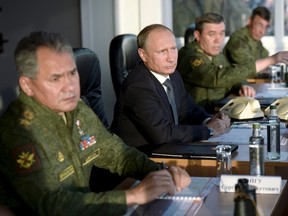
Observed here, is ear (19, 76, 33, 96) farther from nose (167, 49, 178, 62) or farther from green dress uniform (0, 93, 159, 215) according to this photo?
nose (167, 49, 178, 62)

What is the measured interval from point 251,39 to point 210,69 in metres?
2.04

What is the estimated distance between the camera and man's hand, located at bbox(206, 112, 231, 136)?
3406 mm

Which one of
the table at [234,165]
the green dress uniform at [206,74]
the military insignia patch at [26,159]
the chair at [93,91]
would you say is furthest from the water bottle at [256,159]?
the green dress uniform at [206,74]

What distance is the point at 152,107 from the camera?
331cm

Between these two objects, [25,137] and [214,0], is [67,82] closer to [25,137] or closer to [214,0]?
[25,137]

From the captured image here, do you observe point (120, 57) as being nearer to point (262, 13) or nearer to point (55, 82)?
point (55, 82)

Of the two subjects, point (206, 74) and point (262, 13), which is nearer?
point (206, 74)

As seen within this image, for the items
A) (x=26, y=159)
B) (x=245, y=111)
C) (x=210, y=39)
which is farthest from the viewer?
(x=210, y=39)

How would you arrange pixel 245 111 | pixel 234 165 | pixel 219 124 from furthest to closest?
pixel 245 111, pixel 219 124, pixel 234 165

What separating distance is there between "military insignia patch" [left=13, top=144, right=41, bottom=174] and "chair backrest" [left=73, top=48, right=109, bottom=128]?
122 cm


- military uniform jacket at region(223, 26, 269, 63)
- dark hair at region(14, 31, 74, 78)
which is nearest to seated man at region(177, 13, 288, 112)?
military uniform jacket at region(223, 26, 269, 63)

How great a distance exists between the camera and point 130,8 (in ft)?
22.0

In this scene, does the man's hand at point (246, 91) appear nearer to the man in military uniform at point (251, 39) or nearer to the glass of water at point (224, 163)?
the man in military uniform at point (251, 39)

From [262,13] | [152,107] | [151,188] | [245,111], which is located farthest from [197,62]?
[151,188]
